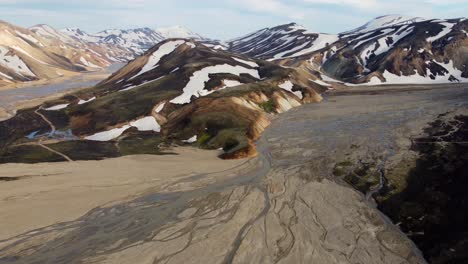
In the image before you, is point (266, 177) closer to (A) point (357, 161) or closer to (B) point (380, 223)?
(A) point (357, 161)

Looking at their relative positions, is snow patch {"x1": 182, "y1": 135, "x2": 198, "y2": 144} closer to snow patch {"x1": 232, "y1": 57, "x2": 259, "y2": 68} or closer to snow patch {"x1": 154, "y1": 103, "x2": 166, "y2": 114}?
snow patch {"x1": 154, "y1": 103, "x2": 166, "y2": 114}

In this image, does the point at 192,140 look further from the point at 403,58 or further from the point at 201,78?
the point at 403,58

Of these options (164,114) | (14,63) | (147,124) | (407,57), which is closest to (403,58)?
(407,57)

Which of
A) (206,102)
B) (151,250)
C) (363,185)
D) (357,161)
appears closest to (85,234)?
(151,250)

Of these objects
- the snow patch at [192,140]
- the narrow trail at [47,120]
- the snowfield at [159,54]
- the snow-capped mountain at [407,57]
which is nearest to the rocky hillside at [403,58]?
the snow-capped mountain at [407,57]

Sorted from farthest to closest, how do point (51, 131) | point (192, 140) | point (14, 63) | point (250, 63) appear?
point (14, 63)
point (250, 63)
point (51, 131)
point (192, 140)
